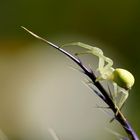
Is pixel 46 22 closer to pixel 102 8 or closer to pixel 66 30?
pixel 66 30

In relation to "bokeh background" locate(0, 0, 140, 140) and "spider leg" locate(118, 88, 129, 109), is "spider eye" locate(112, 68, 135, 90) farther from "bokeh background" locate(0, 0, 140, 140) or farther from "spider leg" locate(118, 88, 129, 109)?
"bokeh background" locate(0, 0, 140, 140)

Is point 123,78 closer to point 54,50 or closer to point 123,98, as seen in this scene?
point 123,98

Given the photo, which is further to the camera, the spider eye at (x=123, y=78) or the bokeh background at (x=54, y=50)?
the bokeh background at (x=54, y=50)

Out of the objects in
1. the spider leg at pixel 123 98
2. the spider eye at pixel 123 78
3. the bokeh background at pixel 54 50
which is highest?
the spider eye at pixel 123 78

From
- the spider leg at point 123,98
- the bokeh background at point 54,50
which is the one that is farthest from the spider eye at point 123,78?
the bokeh background at point 54,50

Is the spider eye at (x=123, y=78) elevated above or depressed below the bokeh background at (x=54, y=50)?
above

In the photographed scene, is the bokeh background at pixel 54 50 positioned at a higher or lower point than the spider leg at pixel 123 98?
lower

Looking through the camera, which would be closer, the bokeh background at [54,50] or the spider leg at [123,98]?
the spider leg at [123,98]

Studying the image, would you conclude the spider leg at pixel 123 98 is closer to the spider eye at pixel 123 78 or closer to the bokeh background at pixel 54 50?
the spider eye at pixel 123 78

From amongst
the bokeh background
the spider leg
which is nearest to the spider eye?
the spider leg

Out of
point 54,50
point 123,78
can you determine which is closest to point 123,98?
point 123,78
